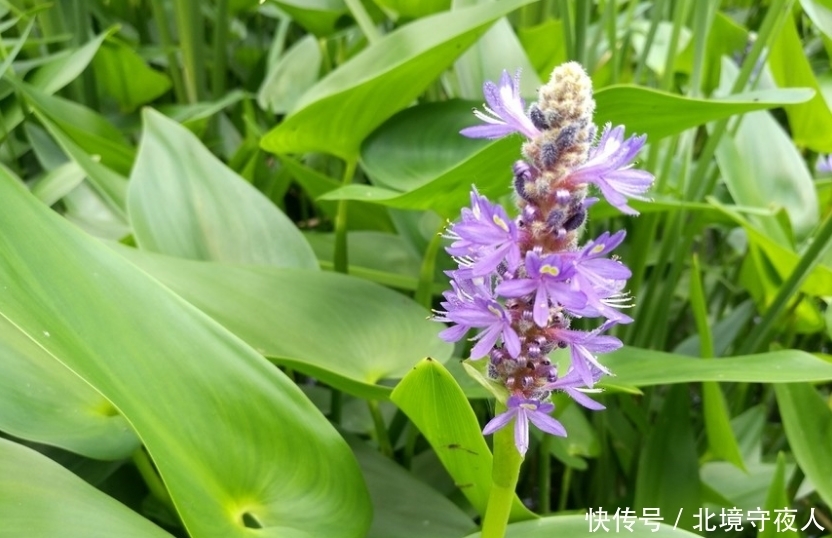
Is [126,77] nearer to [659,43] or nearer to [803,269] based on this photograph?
[659,43]

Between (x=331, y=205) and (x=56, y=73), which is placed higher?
(x=56, y=73)

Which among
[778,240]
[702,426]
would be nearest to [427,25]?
[778,240]

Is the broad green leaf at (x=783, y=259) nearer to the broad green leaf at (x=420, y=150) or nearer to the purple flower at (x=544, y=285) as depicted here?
the broad green leaf at (x=420, y=150)

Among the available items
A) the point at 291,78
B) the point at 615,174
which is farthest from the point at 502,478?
the point at 291,78

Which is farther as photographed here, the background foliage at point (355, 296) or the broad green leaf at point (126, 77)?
Result: the broad green leaf at point (126, 77)

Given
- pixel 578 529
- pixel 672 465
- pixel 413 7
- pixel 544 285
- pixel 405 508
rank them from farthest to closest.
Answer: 1. pixel 413 7
2. pixel 672 465
3. pixel 405 508
4. pixel 578 529
5. pixel 544 285

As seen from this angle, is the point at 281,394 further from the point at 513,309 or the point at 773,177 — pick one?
the point at 773,177

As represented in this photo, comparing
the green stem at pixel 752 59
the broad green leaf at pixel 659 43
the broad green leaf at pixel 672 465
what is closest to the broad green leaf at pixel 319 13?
the broad green leaf at pixel 659 43
